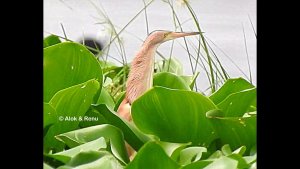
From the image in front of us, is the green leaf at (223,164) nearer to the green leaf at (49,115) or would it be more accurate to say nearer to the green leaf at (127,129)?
the green leaf at (127,129)

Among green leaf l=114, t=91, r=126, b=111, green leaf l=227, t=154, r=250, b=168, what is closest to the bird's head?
green leaf l=114, t=91, r=126, b=111

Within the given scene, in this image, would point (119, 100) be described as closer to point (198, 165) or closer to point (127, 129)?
point (127, 129)

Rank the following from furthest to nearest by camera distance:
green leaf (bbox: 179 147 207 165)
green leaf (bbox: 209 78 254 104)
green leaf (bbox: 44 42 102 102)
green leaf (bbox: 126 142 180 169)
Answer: green leaf (bbox: 209 78 254 104) → green leaf (bbox: 44 42 102 102) → green leaf (bbox: 179 147 207 165) → green leaf (bbox: 126 142 180 169)

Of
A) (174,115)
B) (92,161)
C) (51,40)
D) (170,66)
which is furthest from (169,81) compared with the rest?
(92,161)

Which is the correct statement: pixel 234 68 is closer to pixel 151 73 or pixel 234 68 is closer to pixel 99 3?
pixel 151 73

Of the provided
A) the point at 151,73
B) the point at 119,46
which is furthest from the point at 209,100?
the point at 119,46

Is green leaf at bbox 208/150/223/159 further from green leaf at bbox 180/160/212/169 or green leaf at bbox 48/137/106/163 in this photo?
green leaf at bbox 48/137/106/163
